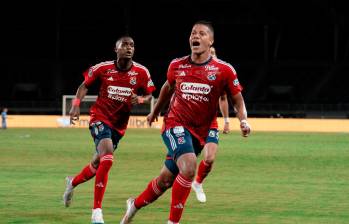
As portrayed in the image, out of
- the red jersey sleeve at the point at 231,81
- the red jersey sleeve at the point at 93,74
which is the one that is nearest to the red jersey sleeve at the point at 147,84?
the red jersey sleeve at the point at 93,74

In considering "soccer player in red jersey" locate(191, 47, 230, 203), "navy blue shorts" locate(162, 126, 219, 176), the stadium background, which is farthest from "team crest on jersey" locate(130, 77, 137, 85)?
the stadium background

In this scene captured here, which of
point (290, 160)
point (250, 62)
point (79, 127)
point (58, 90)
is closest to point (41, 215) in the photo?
point (290, 160)

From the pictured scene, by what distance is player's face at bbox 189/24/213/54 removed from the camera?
26.3 ft

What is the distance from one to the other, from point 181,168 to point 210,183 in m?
6.61

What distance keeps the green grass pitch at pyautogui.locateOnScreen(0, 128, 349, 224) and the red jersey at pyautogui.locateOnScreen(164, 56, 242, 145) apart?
162 centimetres

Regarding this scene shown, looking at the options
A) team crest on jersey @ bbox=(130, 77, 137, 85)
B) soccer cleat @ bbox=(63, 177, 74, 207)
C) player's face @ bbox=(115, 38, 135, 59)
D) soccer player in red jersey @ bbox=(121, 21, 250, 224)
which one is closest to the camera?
soccer player in red jersey @ bbox=(121, 21, 250, 224)

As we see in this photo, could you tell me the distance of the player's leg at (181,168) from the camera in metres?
7.77

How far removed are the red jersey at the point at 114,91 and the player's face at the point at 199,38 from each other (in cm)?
228

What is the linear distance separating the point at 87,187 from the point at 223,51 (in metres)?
44.3

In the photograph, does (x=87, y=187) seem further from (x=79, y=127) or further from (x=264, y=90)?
(x=264, y=90)

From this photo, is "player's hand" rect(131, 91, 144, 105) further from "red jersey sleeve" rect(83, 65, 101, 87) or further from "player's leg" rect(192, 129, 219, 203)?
"player's leg" rect(192, 129, 219, 203)

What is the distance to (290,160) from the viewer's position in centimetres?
2014

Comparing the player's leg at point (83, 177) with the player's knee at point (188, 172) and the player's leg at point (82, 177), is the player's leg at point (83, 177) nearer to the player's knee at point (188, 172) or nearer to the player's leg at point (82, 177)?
the player's leg at point (82, 177)

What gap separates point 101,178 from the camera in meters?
9.39
